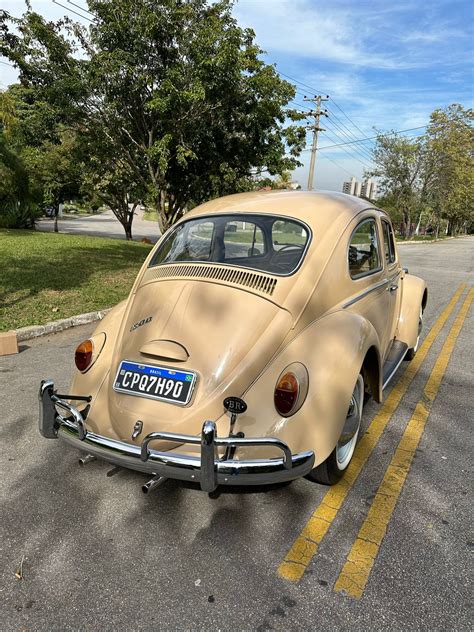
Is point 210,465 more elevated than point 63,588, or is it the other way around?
point 210,465

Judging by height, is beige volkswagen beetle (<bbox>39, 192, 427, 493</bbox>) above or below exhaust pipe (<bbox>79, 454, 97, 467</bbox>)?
above

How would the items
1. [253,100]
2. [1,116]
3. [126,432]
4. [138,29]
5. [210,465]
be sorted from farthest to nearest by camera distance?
[253,100]
[138,29]
[1,116]
[126,432]
[210,465]

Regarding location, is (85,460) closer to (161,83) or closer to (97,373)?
(97,373)

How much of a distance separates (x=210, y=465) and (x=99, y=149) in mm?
10303

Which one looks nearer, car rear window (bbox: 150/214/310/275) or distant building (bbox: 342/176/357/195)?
car rear window (bbox: 150/214/310/275)

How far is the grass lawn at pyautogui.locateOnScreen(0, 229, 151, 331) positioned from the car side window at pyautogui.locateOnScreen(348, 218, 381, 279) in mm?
4769

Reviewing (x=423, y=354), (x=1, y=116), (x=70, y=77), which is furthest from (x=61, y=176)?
(x=423, y=354)

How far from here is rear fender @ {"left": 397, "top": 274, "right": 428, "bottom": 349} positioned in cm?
470

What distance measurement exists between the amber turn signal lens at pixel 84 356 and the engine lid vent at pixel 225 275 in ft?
2.28

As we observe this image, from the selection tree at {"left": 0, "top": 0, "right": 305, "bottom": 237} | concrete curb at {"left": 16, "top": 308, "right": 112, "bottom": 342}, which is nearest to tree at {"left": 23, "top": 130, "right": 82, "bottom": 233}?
tree at {"left": 0, "top": 0, "right": 305, "bottom": 237}

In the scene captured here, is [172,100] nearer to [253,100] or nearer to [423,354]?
[253,100]

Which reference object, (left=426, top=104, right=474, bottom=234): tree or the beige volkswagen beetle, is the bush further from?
(left=426, top=104, right=474, bottom=234): tree

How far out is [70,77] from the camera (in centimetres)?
872

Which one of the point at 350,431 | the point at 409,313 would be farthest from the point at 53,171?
the point at 350,431
